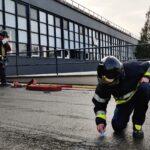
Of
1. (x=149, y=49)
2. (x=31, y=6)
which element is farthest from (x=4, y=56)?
(x=31, y=6)

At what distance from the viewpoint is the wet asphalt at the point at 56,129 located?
5.24 m

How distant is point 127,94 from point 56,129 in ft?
4.35

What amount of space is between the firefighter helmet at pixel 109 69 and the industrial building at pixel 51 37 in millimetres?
10034

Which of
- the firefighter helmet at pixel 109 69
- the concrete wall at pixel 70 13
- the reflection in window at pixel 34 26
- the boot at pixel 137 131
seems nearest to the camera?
the firefighter helmet at pixel 109 69

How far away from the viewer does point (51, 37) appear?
33.3 m

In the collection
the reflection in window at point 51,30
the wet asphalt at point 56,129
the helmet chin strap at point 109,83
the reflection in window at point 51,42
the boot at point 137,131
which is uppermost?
the reflection in window at point 51,30

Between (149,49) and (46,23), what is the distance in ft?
59.3

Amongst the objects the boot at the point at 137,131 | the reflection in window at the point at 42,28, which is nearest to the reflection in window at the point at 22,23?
the reflection in window at the point at 42,28

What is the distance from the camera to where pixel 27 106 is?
9297mm

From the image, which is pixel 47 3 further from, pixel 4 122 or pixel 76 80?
pixel 4 122

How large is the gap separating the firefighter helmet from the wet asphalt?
0.82 metres

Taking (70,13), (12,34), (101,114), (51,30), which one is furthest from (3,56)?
(70,13)

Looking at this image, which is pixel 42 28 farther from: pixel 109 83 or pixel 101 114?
pixel 109 83

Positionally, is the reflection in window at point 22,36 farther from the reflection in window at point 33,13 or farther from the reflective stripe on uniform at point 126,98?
the reflective stripe on uniform at point 126,98
